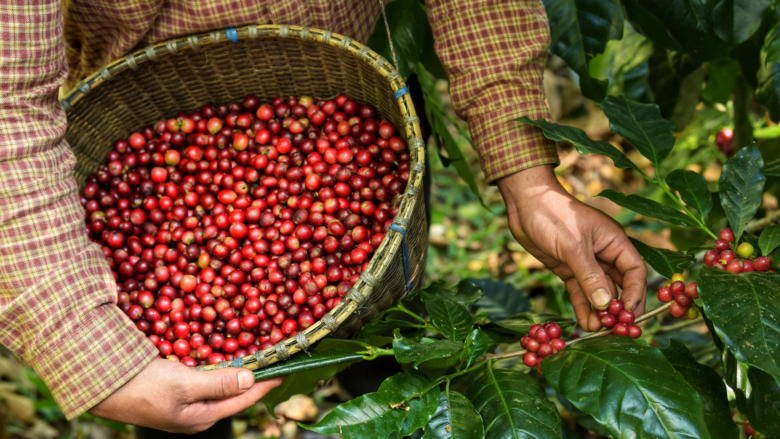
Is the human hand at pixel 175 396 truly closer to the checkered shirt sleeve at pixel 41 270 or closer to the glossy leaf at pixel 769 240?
the checkered shirt sleeve at pixel 41 270

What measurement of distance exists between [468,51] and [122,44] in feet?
2.63

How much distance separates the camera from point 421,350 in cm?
83

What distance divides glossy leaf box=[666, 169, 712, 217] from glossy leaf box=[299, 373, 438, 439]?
23.2 inches

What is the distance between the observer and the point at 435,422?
2.72 ft

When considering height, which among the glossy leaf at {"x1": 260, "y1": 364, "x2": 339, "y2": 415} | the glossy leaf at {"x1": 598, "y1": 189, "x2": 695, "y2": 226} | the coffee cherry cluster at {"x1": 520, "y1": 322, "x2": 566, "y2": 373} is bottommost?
the glossy leaf at {"x1": 260, "y1": 364, "x2": 339, "y2": 415}

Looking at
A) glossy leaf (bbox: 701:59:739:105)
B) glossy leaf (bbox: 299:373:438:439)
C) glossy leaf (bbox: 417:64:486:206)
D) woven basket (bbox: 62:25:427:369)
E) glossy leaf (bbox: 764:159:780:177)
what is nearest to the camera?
glossy leaf (bbox: 299:373:438:439)

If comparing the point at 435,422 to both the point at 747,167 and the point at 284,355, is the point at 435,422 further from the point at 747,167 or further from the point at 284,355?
the point at 747,167

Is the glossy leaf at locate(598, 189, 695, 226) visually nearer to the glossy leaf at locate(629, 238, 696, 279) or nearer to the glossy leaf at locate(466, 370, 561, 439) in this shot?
the glossy leaf at locate(629, 238, 696, 279)

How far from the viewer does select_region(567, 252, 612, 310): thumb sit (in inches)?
37.0

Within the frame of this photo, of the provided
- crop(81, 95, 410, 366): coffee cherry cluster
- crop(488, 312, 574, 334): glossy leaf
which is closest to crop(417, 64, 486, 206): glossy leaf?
crop(81, 95, 410, 366): coffee cherry cluster

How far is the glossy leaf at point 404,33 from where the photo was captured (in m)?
1.26

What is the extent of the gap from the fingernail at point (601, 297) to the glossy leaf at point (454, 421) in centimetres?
30

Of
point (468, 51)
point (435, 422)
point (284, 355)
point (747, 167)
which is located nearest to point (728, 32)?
point (747, 167)

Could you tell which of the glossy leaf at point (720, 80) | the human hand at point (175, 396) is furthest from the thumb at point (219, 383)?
the glossy leaf at point (720, 80)
